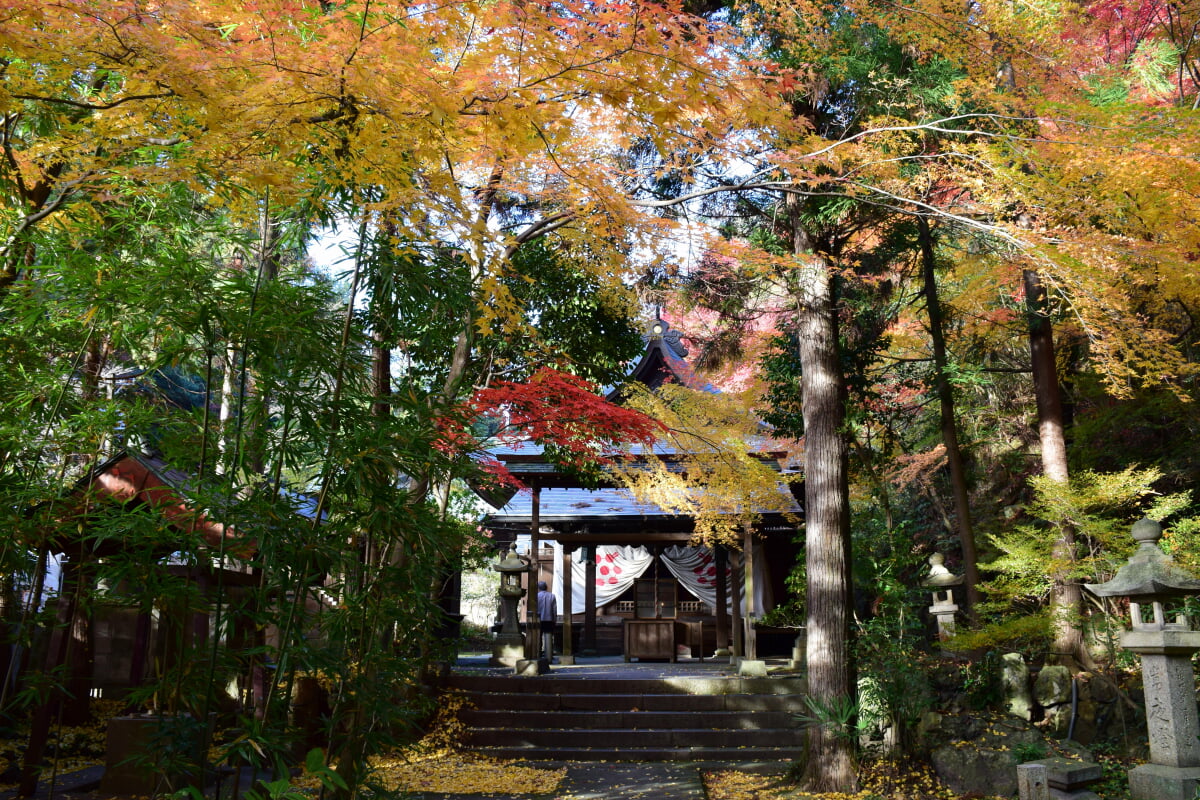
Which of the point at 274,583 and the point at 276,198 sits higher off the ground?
the point at 276,198

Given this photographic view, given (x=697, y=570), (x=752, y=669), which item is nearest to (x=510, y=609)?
(x=752, y=669)

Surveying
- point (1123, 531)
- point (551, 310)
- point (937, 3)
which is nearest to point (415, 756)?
point (551, 310)

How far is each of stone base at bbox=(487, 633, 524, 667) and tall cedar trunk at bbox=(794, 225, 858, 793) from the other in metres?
6.26

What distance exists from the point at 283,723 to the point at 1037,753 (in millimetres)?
6337

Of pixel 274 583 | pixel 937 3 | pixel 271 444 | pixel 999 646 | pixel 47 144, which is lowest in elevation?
pixel 999 646

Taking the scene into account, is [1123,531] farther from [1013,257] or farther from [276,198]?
[276,198]

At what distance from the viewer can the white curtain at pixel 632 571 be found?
15.7 m

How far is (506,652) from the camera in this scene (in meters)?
12.1

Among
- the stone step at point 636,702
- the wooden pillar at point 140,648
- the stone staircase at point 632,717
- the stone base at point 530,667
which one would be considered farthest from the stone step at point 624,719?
the wooden pillar at point 140,648

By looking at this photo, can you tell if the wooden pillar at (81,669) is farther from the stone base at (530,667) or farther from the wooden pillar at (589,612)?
the wooden pillar at (589,612)

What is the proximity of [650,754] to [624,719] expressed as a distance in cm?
77

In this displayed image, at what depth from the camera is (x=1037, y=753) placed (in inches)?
266

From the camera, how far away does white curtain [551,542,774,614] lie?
15727 mm

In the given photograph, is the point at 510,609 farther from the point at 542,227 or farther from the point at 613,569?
the point at 542,227
